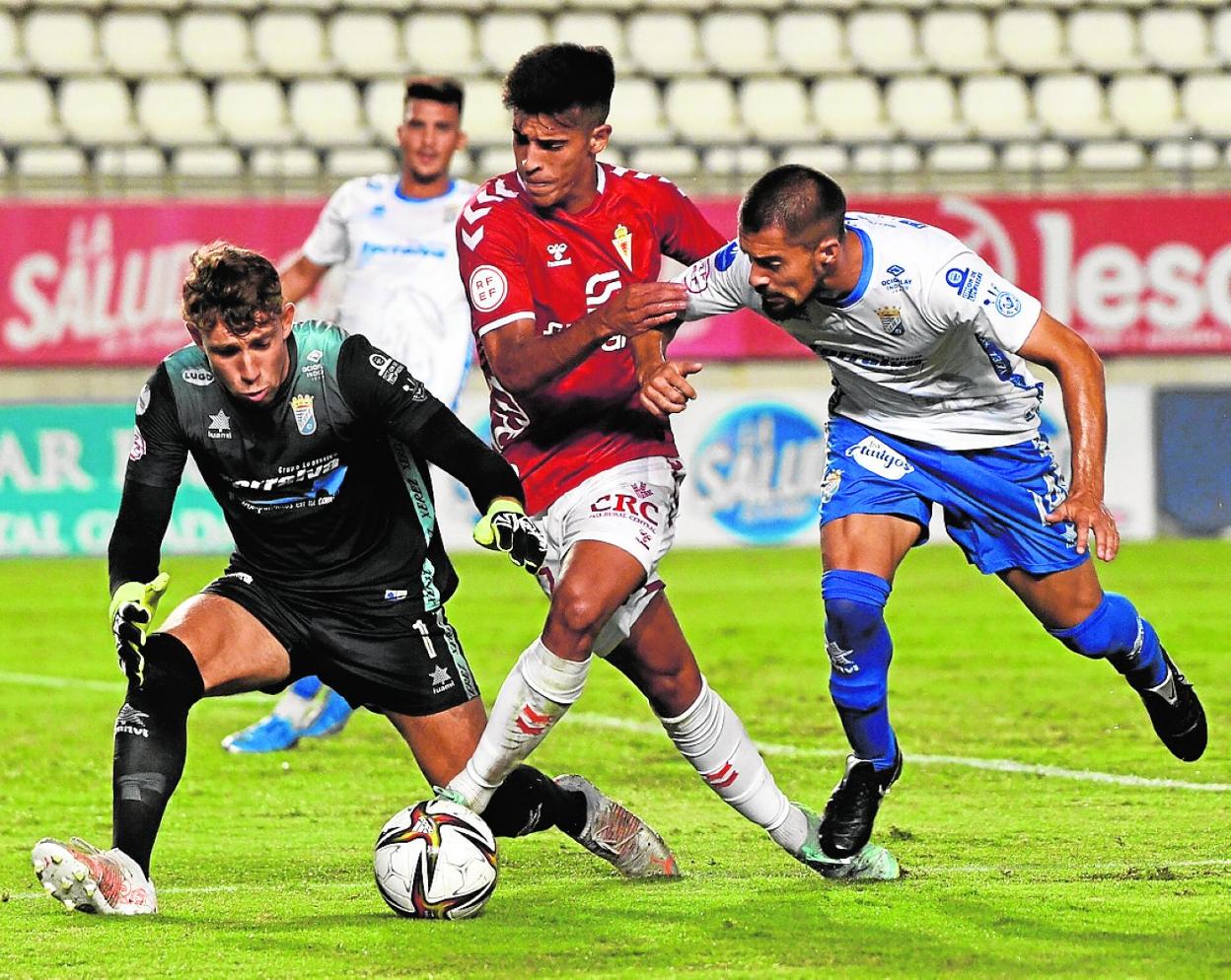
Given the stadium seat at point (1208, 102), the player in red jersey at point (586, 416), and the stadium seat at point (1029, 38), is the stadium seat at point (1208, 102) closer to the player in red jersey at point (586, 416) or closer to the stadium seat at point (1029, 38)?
the stadium seat at point (1029, 38)

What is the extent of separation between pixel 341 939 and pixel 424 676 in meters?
0.84

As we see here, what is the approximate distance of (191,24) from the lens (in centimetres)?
1975

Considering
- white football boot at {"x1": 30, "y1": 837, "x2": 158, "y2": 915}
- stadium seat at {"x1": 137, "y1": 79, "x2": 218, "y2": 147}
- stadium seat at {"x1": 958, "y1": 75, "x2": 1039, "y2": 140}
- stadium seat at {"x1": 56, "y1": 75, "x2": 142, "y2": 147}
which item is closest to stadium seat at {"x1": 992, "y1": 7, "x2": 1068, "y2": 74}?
stadium seat at {"x1": 958, "y1": 75, "x2": 1039, "y2": 140}

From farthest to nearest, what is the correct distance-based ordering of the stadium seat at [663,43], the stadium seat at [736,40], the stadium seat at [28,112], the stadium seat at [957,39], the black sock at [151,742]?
the stadium seat at [957,39] → the stadium seat at [736,40] → the stadium seat at [663,43] → the stadium seat at [28,112] → the black sock at [151,742]

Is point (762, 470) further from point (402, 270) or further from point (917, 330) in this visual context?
point (917, 330)

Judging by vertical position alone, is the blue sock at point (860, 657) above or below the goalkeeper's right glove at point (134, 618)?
below

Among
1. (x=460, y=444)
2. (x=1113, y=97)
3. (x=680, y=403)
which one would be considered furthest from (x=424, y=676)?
(x=1113, y=97)

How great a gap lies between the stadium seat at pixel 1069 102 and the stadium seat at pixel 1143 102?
0.15 metres

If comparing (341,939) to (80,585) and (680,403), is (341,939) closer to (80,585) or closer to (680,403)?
(680,403)

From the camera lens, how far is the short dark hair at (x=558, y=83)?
547 cm

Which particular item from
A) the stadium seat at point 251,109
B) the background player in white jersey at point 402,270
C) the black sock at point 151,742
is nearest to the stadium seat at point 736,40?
the stadium seat at point 251,109

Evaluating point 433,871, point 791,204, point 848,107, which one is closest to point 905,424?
point 791,204

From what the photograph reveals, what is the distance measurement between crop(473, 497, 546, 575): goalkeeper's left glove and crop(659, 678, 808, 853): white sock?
74 cm

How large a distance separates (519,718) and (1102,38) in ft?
59.0
